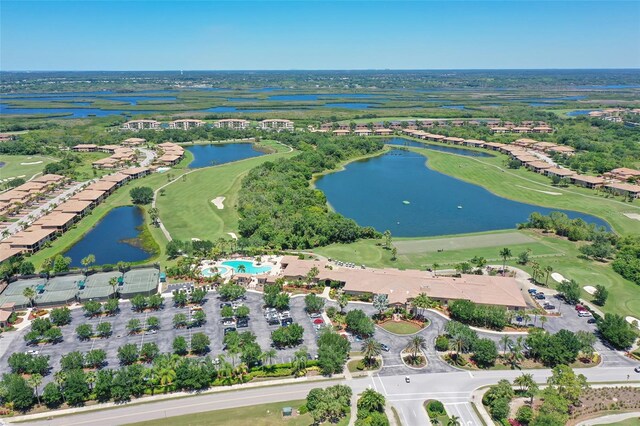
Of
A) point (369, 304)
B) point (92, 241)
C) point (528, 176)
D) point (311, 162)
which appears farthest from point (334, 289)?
point (528, 176)

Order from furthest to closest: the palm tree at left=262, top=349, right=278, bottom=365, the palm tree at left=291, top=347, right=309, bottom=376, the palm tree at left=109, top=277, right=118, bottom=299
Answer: the palm tree at left=109, top=277, right=118, bottom=299
the palm tree at left=262, top=349, right=278, bottom=365
the palm tree at left=291, top=347, right=309, bottom=376

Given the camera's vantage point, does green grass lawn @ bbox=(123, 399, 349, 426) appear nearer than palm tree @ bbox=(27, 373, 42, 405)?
Yes

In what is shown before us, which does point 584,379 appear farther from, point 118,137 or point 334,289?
point 118,137

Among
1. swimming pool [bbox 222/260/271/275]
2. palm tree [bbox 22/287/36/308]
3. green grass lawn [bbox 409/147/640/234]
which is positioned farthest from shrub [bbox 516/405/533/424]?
green grass lawn [bbox 409/147/640/234]

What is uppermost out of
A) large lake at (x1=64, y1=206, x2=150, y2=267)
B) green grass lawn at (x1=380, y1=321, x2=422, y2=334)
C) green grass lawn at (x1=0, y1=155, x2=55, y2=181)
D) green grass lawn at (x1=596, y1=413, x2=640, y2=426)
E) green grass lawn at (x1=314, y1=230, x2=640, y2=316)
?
green grass lawn at (x1=0, y1=155, x2=55, y2=181)

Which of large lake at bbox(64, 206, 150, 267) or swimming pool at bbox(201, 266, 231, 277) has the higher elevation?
swimming pool at bbox(201, 266, 231, 277)

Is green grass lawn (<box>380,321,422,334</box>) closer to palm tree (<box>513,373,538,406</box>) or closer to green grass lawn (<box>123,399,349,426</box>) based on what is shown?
palm tree (<box>513,373,538,406</box>)
